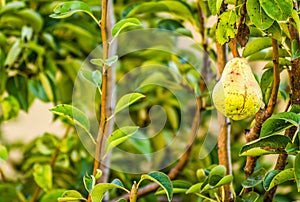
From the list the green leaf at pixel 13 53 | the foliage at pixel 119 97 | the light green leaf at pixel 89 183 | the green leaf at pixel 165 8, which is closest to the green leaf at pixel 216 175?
the foliage at pixel 119 97

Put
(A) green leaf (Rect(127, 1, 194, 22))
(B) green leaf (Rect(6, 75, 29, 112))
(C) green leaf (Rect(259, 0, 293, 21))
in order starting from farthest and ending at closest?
(B) green leaf (Rect(6, 75, 29, 112)) → (A) green leaf (Rect(127, 1, 194, 22)) → (C) green leaf (Rect(259, 0, 293, 21))

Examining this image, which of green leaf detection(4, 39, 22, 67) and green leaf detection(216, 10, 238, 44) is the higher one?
green leaf detection(216, 10, 238, 44)

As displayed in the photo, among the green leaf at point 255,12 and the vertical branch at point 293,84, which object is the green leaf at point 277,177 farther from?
the green leaf at point 255,12

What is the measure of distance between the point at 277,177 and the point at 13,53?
0.45m

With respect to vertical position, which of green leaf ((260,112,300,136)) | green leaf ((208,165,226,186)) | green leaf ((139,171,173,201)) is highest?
green leaf ((260,112,300,136))

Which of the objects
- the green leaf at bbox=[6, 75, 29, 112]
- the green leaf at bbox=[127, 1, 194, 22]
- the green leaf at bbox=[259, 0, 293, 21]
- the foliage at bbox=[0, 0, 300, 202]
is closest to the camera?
the green leaf at bbox=[259, 0, 293, 21]

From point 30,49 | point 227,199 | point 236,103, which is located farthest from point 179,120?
point 236,103

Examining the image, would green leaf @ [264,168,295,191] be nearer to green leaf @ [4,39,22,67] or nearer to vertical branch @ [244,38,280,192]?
vertical branch @ [244,38,280,192]

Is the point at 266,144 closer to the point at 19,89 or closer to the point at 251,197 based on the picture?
the point at 251,197

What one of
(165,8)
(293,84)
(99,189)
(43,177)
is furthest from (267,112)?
(43,177)

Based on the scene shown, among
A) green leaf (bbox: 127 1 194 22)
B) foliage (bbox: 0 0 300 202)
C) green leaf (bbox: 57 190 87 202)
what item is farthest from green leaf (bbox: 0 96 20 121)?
green leaf (bbox: 57 190 87 202)

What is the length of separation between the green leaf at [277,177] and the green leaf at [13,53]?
0.43 meters

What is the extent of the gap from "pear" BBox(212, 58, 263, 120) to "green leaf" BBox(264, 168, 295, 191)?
7 cm

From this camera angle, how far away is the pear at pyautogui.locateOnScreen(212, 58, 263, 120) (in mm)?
448
